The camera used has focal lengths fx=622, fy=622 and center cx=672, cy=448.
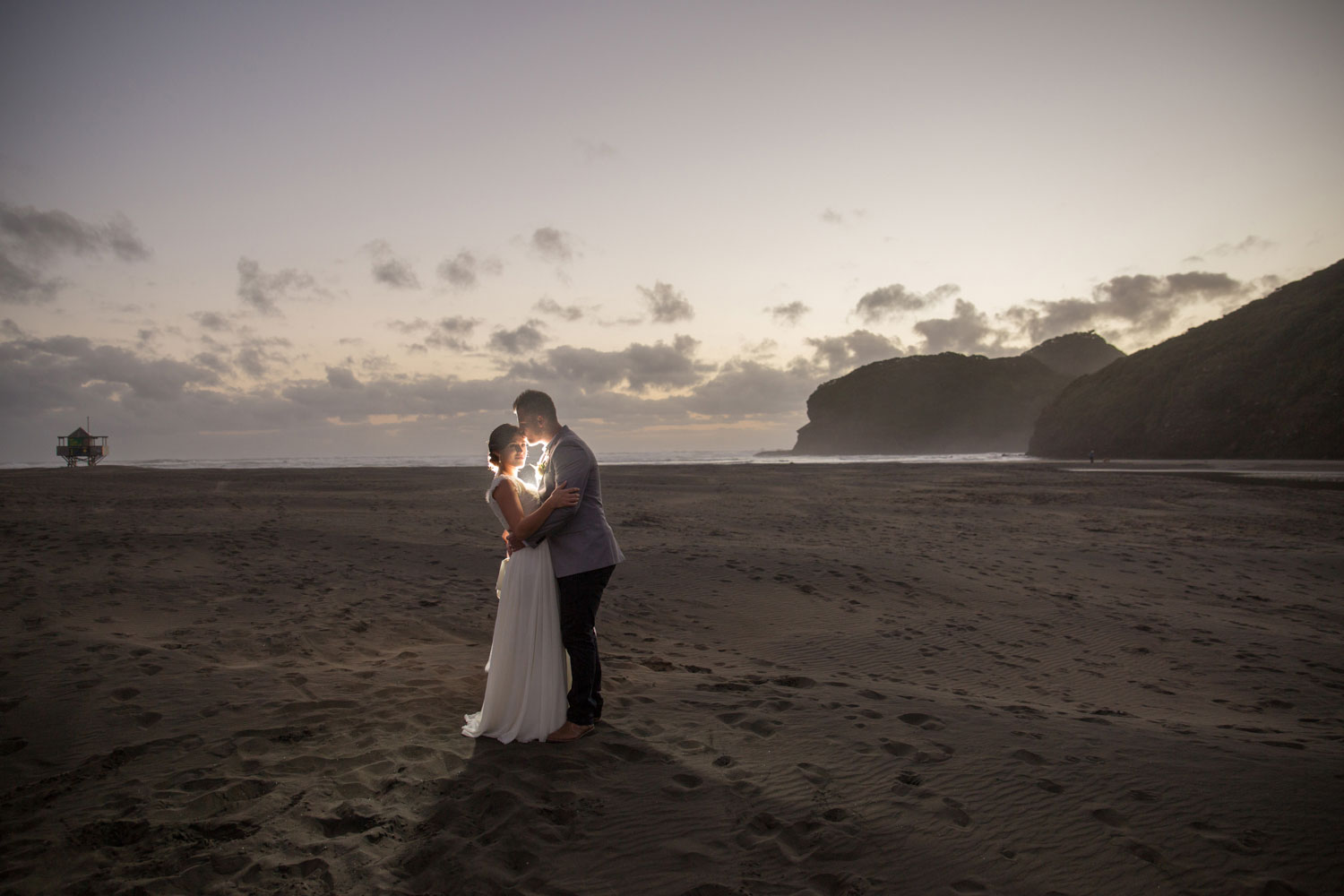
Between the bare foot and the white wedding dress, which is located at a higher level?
the white wedding dress

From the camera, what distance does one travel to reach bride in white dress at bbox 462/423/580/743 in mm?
4457

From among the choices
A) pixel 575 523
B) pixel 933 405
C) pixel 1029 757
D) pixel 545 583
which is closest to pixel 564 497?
pixel 575 523

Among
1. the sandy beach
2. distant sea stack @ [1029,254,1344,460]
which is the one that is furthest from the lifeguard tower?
distant sea stack @ [1029,254,1344,460]

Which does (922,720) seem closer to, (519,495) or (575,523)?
(575,523)

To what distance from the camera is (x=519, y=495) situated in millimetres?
4664

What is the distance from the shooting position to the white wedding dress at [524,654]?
176 inches

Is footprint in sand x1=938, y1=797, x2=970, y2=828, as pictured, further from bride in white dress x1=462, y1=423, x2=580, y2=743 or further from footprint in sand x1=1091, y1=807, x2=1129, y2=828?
bride in white dress x1=462, y1=423, x2=580, y2=743

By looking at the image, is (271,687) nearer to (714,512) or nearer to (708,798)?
(708,798)

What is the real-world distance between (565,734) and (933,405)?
162m

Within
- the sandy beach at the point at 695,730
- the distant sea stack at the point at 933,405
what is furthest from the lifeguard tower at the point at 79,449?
the distant sea stack at the point at 933,405

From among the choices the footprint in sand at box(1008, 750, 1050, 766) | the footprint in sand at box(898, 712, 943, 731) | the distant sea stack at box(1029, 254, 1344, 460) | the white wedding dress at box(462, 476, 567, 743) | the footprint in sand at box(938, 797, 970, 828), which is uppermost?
the distant sea stack at box(1029, 254, 1344, 460)

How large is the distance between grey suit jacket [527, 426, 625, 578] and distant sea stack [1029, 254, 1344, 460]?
71.9m

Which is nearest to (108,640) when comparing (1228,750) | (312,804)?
(312,804)

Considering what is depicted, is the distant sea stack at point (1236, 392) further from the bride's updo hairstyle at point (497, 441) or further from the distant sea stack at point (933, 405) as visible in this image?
the bride's updo hairstyle at point (497, 441)
